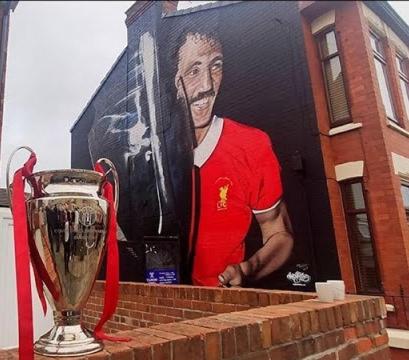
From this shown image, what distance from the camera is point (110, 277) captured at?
0.89 meters

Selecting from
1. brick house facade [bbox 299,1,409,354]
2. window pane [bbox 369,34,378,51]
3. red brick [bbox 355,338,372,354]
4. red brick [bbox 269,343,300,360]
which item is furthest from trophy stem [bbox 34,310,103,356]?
window pane [bbox 369,34,378,51]

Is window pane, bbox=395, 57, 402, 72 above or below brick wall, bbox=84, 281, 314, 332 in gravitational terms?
above

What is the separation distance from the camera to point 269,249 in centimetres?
296

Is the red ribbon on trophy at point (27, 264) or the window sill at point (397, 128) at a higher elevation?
the window sill at point (397, 128)

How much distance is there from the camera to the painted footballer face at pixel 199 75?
11.5ft

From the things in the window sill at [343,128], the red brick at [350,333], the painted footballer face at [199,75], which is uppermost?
the painted footballer face at [199,75]

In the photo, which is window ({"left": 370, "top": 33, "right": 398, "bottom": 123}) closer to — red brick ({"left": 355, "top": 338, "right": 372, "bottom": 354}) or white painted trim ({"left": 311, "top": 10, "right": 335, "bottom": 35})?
white painted trim ({"left": 311, "top": 10, "right": 335, "bottom": 35})

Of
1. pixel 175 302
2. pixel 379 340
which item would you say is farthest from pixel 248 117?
pixel 379 340

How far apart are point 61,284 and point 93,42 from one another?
67 centimetres

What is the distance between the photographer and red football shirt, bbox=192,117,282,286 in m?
3.10

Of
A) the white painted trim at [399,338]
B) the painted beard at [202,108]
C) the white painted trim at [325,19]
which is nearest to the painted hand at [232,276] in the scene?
the white painted trim at [399,338]

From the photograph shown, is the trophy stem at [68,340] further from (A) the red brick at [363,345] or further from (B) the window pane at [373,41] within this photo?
(B) the window pane at [373,41]

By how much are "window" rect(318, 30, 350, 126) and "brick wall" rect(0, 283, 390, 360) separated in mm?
→ 1421
